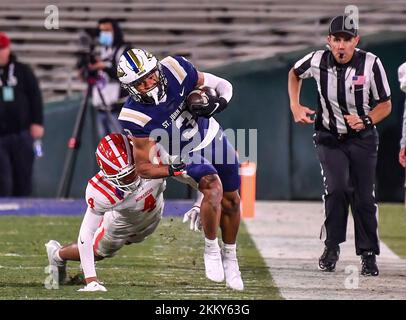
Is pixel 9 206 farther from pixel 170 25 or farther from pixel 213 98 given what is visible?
pixel 213 98

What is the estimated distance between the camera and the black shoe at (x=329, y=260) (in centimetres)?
915

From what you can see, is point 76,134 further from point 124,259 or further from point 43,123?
point 124,259

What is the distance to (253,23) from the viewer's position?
17875 mm

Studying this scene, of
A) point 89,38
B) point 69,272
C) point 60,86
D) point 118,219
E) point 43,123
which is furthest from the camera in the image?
point 60,86

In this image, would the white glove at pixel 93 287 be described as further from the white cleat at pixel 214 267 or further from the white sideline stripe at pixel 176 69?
the white sideline stripe at pixel 176 69

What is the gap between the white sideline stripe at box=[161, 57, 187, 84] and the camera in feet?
27.4

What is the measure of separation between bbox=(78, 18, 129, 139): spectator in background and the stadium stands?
7.61 feet

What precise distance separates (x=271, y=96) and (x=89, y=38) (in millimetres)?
2031

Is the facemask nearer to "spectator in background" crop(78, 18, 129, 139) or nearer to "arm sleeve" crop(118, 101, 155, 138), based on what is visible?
"spectator in background" crop(78, 18, 129, 139)

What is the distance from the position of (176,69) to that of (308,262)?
6.84ft

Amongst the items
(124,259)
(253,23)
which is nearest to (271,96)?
(253,23)

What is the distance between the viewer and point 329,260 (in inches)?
360

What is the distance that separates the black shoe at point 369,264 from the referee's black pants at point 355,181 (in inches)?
1.8

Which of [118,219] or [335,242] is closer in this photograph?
[118,219]
